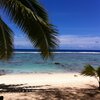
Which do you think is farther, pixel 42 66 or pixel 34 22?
pixel 42 66

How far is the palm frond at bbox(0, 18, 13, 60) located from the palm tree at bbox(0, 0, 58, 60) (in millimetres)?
145

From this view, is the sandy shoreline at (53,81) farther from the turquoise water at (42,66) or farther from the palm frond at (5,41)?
the palm frond at (5,41)

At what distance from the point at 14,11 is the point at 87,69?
4813 millimetres

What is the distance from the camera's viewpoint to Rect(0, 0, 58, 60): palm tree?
25.3ft

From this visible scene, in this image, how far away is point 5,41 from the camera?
8.83 m

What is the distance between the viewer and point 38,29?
310 inches

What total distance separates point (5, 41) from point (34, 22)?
142 cm

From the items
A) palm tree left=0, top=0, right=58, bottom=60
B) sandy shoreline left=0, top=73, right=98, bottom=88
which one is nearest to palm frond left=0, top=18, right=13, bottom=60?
palm tree left=0, top=0, right=58, bottom=60

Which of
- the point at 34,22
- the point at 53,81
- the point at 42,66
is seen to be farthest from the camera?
the point at 42,66

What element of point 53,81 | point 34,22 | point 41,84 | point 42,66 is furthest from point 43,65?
point 34,22

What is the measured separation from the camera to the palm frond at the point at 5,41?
8.78 metres

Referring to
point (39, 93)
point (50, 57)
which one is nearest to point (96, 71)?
point (39, 93)

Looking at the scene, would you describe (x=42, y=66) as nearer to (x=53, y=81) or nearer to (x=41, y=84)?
(x=53, y=81)

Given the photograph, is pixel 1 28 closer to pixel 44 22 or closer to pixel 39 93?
pixel 44 22
